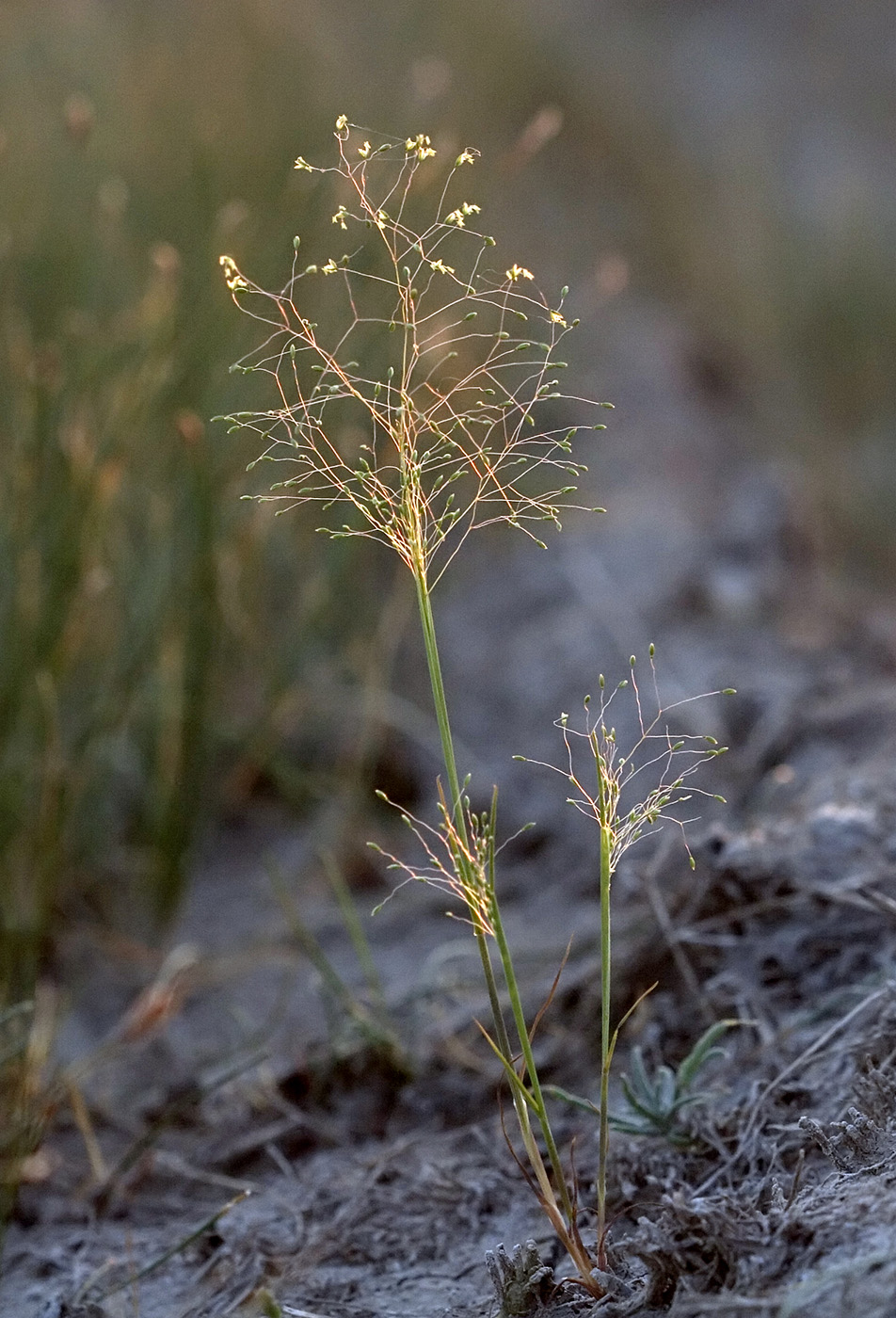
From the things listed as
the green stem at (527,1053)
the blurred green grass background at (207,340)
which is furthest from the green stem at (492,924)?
the blurred green grass background at (207,340)

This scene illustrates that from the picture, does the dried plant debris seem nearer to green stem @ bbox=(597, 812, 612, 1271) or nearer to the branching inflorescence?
green stem @ bbox=(597, 812, 612, 1271)

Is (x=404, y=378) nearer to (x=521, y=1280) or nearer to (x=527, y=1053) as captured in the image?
(x=527, y=1053)

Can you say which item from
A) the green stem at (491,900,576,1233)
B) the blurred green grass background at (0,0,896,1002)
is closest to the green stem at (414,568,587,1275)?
the green stem at (491,900,576,1233)

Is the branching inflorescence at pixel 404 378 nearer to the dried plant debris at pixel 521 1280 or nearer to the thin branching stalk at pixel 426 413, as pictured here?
the thin branching stalk at pixel 426 413

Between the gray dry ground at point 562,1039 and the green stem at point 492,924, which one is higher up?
the green stem at point 492,924

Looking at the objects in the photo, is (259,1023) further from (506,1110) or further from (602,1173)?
(602,1173)

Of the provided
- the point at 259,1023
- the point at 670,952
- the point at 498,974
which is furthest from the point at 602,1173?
the point at 259,1023
